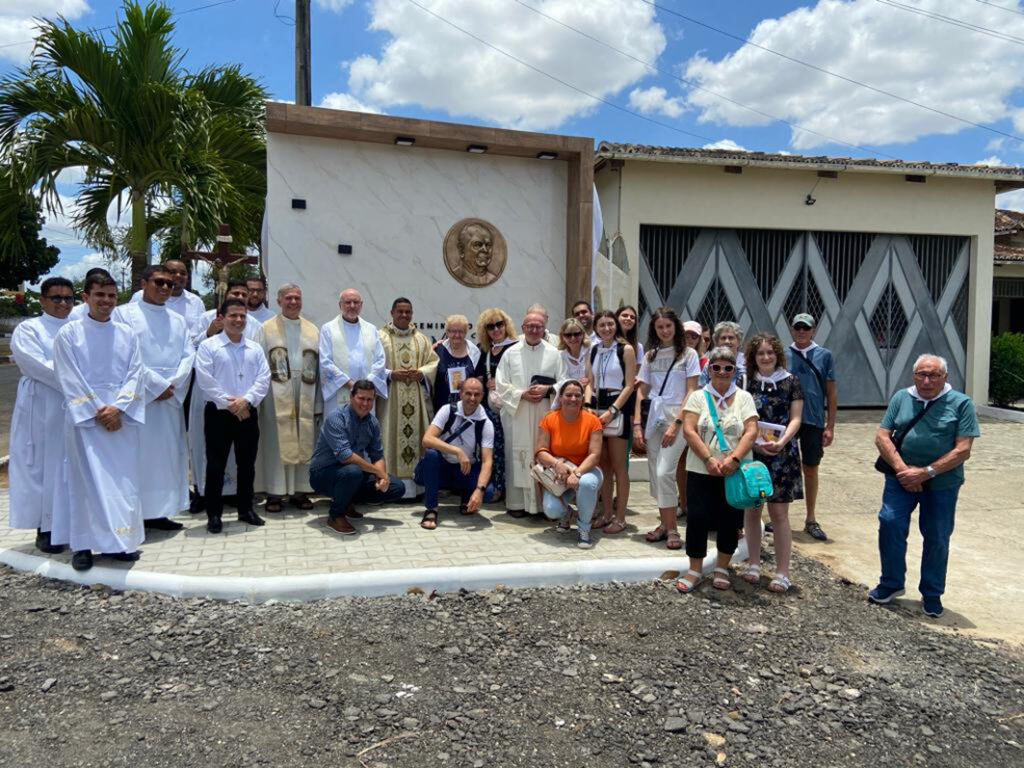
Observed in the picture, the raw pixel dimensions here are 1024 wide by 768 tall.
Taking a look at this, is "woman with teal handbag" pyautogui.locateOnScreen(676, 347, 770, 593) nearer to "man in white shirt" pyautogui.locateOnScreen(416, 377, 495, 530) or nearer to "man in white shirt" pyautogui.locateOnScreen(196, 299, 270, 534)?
"man in white shirt" pyautogui.locateOnScreen(416, 377, 495, 530)

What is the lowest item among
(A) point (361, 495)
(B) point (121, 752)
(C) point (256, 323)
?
(B) point (121, 752)

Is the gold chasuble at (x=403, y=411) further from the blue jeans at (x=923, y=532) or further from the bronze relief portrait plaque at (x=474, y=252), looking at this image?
the blue jeans at (x=923, y=532)

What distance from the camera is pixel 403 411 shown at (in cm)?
714

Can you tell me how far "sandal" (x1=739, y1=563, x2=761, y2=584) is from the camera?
16.9 feet

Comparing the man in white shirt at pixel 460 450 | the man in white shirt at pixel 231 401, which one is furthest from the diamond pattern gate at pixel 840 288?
the man in white shirt at pixel 231 401

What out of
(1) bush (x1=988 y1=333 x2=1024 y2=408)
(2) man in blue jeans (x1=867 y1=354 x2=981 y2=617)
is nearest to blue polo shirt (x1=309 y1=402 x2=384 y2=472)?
(2) man in blue jeans (x1=867 y1=354 x2=981 y2=617)

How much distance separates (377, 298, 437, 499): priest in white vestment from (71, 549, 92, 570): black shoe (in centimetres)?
265

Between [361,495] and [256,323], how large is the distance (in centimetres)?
180

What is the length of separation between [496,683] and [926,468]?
2.87 metres

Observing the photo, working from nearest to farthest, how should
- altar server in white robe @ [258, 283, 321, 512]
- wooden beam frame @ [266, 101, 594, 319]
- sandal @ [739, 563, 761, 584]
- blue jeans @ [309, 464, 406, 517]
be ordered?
sandal @ [739, 563, 761, 584] → blue jeans @ [309, 464, 406, 517] → altar server in white robe @ [258, 283, 321, 512] → wooden beam frame @ [266, 101, 594, 319]

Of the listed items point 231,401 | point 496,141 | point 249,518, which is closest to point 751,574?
point 249,518

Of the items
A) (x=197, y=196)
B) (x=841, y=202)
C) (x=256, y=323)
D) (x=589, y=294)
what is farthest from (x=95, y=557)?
(x=841, y=202)

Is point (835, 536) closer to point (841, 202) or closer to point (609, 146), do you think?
point (609, 146)

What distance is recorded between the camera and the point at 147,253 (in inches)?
407
